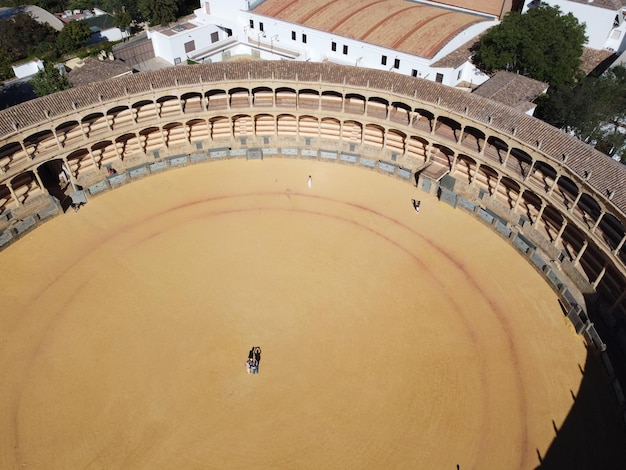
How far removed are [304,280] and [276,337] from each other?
5.50m

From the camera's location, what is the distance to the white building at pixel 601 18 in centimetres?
5569

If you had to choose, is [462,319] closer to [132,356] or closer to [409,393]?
[409,393]

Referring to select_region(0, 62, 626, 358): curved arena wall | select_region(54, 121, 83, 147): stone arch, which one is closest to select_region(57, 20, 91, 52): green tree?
select_region(0, 62, 626, 358): curved arena wall

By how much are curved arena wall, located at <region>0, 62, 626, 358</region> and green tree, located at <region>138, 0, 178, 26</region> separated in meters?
26.2

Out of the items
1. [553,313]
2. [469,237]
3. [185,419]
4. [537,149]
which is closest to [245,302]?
[185,419]

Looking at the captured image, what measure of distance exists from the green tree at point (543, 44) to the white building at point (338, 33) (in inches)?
213

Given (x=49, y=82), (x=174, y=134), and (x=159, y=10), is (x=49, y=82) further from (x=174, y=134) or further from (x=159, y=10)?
(x=159, y=10)

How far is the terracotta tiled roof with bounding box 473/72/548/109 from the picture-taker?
47.1 meters

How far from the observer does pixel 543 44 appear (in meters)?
51.0

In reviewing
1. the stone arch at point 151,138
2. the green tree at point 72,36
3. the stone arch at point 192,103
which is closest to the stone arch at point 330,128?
the stone arch at point 192,103

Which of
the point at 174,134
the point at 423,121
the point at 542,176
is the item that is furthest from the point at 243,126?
the point at 542,176

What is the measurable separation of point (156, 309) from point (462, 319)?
71.7 feet

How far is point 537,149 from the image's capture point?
1529 inches

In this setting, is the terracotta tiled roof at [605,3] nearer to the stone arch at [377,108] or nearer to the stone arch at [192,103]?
the stone arch at [377,108]
